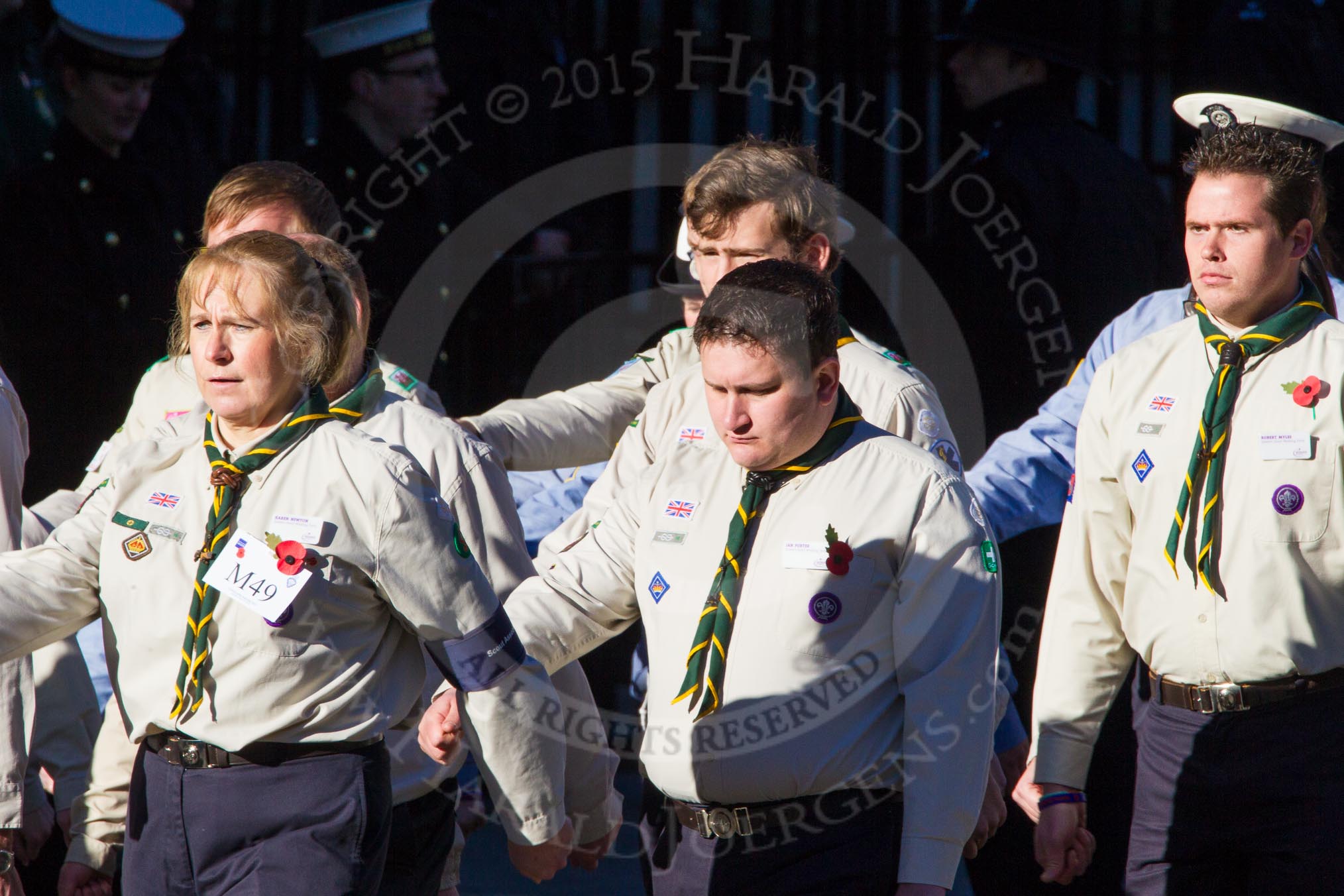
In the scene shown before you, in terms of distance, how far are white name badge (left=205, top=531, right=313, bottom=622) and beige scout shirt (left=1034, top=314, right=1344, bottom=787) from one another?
1.62 m

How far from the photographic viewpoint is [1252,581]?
9.21 feet

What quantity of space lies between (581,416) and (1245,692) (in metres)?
1.60

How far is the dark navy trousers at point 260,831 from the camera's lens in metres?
2.31

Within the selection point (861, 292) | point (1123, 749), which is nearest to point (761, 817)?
point (1123, 749)

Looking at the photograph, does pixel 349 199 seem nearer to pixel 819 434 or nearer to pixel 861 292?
pixel 861 292

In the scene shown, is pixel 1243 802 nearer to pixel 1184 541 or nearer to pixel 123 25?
pixel 1184 541

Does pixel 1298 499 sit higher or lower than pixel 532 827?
higher

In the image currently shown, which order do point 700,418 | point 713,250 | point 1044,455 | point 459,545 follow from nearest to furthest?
point 459,545, point 700,418, point 713,250, point 1044,455

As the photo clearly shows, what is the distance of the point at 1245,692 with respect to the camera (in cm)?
283

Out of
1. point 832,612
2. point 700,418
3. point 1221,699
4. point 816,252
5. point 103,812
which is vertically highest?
point 816,252

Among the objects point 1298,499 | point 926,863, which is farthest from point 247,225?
point 1298,499

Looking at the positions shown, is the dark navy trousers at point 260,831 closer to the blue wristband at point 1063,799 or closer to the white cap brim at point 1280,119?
the blue wristband at point 1063,799

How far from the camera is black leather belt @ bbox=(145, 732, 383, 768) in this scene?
2.36 metres

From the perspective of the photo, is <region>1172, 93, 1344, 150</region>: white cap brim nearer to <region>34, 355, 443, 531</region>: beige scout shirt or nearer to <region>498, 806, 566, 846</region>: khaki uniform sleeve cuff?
<region>34, 355, 443, 531</region>: beige scout shirt
